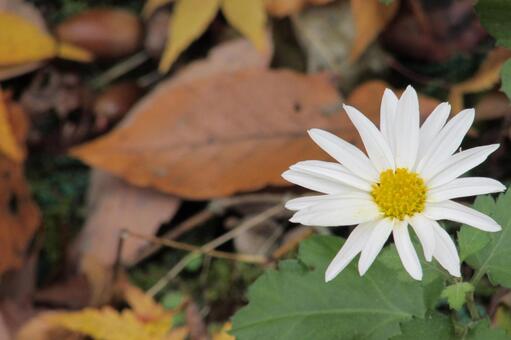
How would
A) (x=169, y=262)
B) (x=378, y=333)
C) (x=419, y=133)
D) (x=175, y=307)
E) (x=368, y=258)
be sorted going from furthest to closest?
(x=169, y=262), (x=175, y=307), (x=378, y=333), (x=419, y=133), (x=368, y=258)

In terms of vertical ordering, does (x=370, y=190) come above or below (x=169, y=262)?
above

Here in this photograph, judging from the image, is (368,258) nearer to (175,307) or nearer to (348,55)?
(175,307)

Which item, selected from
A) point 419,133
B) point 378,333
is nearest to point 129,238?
point 378,333

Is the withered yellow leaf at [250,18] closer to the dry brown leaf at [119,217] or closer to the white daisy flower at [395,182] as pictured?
the dry brown leaf at [119,217]

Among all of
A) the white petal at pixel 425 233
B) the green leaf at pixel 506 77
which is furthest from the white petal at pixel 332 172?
the green leaf at pixel 506 77

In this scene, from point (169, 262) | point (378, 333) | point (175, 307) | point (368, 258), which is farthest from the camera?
point (169, 262)

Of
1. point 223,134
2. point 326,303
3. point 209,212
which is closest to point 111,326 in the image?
point 209,212

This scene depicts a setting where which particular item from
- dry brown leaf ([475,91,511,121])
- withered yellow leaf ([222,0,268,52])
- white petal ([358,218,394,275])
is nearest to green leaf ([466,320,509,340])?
white petal ([358,218,394,275])
